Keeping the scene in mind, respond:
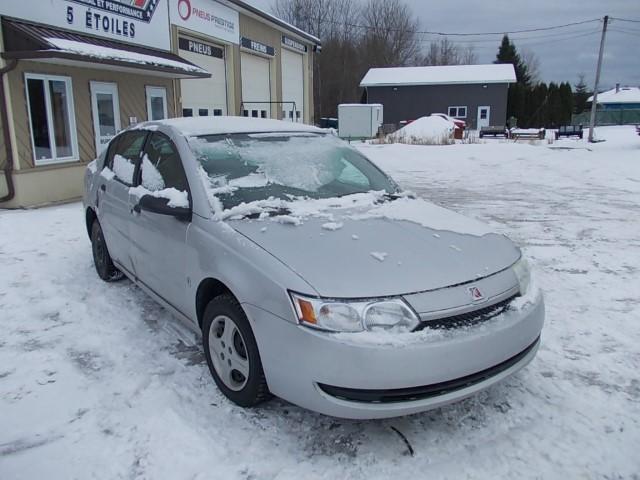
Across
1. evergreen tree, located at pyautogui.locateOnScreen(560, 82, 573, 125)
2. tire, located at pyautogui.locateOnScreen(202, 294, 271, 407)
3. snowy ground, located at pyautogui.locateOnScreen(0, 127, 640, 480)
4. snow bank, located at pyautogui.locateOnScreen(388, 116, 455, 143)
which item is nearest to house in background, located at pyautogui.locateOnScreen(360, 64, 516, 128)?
evergreen tree, located at pyautogui.locateOnScreen(560, 82, 573, 125)

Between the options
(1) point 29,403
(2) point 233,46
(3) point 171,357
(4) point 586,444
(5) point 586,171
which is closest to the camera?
(4) point 586,444

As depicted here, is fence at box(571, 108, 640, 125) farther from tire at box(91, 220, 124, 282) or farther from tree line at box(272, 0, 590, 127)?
tire at box(91, 220, 124, 282)

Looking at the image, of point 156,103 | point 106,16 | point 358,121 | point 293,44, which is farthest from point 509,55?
point 106,16

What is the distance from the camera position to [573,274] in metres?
5.60

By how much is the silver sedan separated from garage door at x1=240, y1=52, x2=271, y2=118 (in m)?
17.3

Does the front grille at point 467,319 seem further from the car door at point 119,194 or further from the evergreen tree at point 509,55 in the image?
the evergreen tree at point 509,55

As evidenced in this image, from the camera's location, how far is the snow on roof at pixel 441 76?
44.8 m

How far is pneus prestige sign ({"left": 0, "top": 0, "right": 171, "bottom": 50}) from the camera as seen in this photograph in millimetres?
9992

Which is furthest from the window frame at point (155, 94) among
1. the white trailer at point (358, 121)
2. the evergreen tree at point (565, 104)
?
the evergreen tree at point (565, 104)

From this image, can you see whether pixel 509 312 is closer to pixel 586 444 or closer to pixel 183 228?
pixel 586 444

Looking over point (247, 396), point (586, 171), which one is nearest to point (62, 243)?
point (247, 396)

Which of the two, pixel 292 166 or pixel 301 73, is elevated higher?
pixel 301 73

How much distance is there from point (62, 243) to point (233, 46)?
14.2m

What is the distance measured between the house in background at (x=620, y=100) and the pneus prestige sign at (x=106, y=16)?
6059 cm
